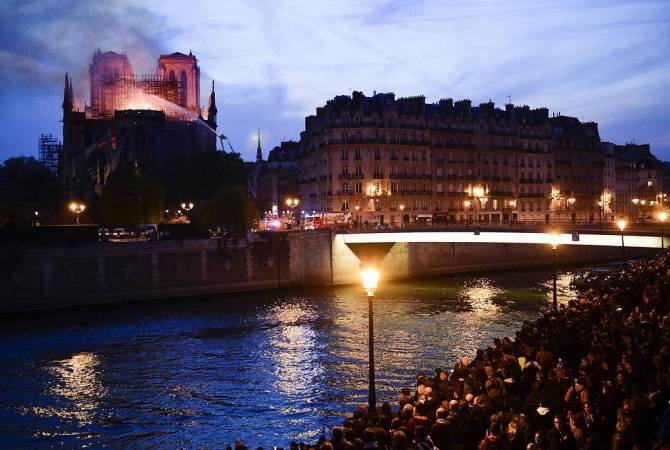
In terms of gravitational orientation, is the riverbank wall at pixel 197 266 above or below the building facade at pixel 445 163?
below

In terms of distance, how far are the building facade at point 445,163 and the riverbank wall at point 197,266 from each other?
11772 mm

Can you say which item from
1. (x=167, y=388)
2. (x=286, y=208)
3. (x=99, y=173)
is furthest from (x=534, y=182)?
(x=167, y=388)

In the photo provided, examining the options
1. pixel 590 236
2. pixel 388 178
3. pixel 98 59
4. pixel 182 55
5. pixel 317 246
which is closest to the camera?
pixel 590 236

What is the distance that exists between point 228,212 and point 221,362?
33.9 m

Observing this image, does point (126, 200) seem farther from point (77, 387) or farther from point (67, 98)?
point (67, 98)

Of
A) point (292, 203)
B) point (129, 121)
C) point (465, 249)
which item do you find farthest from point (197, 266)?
point (129, 121)

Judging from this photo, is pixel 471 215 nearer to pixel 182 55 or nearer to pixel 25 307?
pixel 25 307

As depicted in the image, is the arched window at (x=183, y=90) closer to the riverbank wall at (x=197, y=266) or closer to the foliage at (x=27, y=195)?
the foliage at (x=27, y=195)

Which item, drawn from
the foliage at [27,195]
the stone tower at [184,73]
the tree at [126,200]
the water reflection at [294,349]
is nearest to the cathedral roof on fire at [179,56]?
the stone tower at [184,73]

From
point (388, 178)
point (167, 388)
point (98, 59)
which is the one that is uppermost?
point (98, 59)

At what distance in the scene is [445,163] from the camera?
88.0 meters

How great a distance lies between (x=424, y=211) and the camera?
84.8 meters

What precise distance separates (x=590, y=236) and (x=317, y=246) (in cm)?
2125

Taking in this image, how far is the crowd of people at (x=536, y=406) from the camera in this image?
37.9 ft
